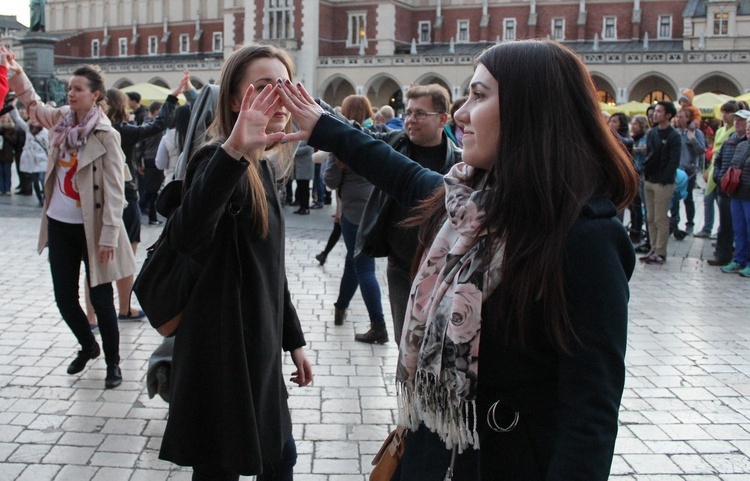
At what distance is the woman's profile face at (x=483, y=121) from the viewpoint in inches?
71.6

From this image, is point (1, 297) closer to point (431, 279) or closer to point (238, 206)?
point (238, 206)

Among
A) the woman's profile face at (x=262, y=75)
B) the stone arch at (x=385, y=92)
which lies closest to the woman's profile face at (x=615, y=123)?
the woman's profile face at (x=262, y=75)

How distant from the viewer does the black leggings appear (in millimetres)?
4824

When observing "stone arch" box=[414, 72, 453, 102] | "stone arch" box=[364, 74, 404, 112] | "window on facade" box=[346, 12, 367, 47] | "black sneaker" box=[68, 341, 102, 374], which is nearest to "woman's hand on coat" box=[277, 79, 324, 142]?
"black sneaker" box=[68, 341, 102, 374]

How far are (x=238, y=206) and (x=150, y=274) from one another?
378 mm

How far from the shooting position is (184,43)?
219 ft

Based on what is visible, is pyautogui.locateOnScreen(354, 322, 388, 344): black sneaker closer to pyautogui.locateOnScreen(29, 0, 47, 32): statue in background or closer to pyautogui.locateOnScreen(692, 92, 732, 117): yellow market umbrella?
pyautogui.locateOnScreen(29, 0, 47, 32): statue in background

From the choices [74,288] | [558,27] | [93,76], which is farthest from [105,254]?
[558,27]

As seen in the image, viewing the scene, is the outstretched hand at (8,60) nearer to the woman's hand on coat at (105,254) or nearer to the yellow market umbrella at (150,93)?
the woman's hand on coat at (105,254)

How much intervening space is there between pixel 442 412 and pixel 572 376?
309 mm

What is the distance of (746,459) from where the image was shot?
409cm

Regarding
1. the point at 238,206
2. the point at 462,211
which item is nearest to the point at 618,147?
the point at 462,211

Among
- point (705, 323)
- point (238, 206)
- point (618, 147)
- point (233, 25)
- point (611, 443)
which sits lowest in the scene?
point (705, 323)

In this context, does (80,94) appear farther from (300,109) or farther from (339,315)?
(300,109)
